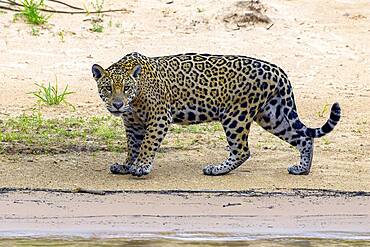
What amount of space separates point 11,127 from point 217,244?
4.36 m

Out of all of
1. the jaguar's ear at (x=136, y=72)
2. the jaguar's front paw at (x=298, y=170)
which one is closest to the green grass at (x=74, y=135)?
the jaguar's ear at (x=136, y=72)

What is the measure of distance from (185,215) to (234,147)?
1613mm

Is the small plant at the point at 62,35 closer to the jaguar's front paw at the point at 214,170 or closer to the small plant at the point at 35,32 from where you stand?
the small plant at the point at 35,32

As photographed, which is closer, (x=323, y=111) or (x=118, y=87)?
(x=118, y=87)

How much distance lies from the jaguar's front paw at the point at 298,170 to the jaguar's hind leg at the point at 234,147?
1.27 feet

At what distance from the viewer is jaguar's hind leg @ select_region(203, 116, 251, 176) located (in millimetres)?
10445

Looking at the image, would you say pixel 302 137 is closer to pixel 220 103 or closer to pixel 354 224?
pixel 220 103

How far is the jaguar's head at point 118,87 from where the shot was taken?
1012 centimetres

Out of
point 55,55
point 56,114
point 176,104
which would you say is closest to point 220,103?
point 176,104

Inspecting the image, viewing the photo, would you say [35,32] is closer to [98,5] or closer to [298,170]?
[98,5]

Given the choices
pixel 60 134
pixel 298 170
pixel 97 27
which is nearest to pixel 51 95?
pixel 60 134

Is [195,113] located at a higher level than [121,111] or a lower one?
lower

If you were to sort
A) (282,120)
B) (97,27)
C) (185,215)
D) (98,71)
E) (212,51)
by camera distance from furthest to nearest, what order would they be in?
(97,27) → (212,51) → (282,120) → (98,71) → (185,215)

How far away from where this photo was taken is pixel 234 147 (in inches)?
414
